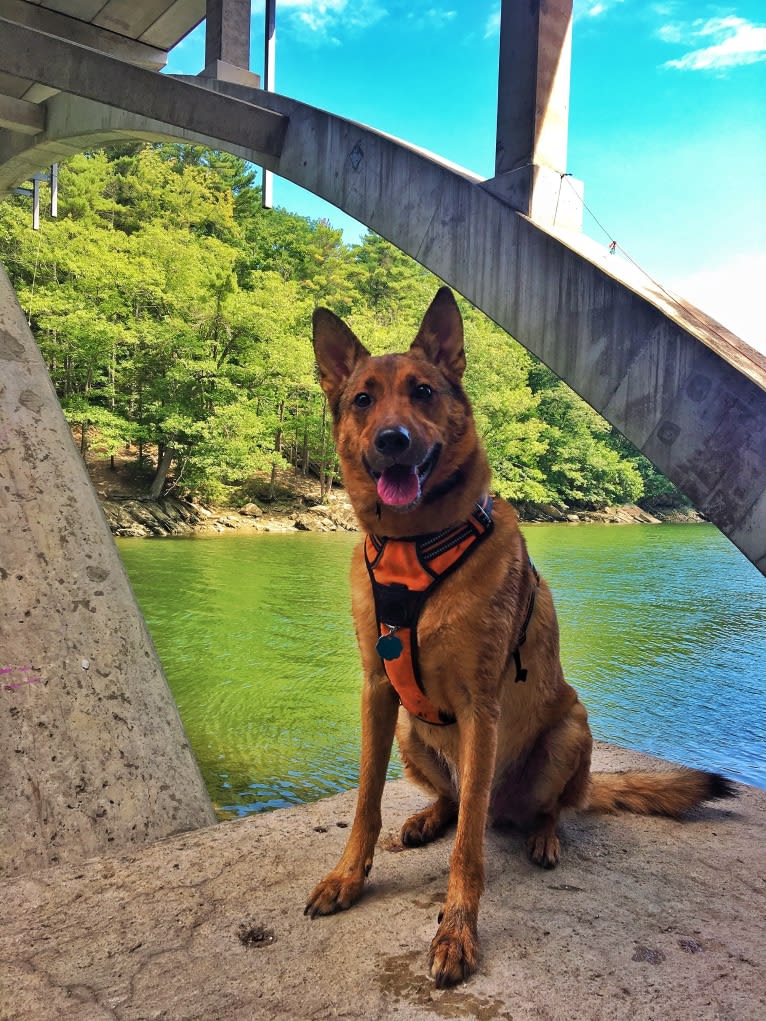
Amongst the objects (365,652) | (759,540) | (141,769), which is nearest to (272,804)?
(141,769)

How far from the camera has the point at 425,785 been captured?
2529 millimetres

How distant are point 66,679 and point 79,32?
10723 millimetres

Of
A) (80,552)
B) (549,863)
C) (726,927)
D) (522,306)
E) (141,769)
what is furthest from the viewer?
(522,306)

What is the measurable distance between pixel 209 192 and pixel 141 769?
44082mm

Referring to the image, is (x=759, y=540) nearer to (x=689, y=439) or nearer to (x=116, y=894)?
(x=689, y=439)

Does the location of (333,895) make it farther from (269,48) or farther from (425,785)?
(269,48)

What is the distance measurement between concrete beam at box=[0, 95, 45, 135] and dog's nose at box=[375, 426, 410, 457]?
12.0 metres

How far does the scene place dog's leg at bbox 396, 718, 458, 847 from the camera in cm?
242

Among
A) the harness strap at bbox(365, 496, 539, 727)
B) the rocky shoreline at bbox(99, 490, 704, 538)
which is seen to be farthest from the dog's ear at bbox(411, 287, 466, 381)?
the rocky shoreline at bbox(99, 490, 704, 538)

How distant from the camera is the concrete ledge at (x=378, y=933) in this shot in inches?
Result: 64.1

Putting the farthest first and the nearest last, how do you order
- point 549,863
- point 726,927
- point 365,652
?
point 549,863
point 365,652
point 726,927

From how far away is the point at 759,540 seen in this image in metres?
3.19

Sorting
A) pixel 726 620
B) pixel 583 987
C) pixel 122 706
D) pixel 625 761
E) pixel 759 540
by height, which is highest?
pixel 759 540

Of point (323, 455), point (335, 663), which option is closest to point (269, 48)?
point (335, 663)
